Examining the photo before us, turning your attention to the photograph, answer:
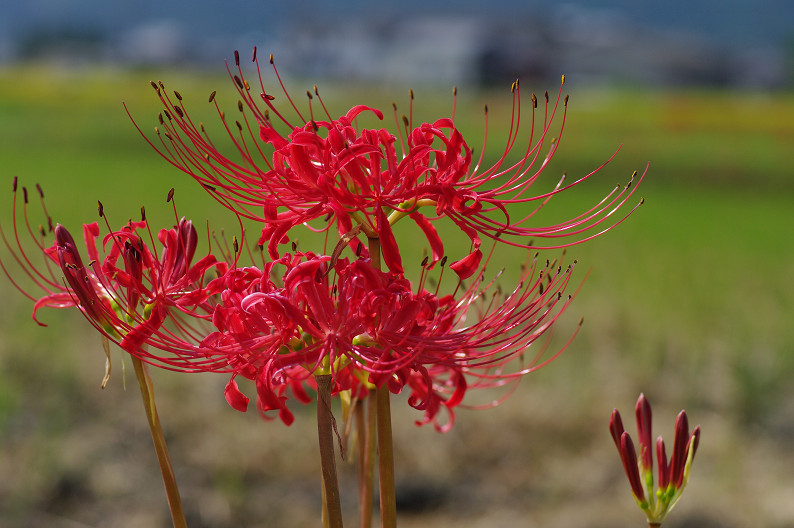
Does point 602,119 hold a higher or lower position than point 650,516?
higher

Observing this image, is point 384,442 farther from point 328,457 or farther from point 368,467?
point 368,467

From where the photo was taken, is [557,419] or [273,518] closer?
[273,518]

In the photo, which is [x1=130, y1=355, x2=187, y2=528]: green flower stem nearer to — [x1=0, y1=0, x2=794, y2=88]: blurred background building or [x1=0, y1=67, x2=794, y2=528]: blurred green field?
[x1=0, y1=67, x2=794, y2=528]: blurred green field

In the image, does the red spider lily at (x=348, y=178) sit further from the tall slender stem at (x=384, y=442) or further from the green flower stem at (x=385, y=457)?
the green flower stem at (x=385, y=457)

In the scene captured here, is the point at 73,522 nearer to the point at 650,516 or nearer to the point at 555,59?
the point at 650,516

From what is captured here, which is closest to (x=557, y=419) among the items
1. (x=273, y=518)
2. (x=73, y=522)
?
(x=273, y=518)

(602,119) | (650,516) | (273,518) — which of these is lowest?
(273,518)

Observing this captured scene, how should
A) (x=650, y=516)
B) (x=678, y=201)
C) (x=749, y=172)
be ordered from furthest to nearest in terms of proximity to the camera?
(x=749, y=172) < (x=678, y=201) < (x=650, y=516)

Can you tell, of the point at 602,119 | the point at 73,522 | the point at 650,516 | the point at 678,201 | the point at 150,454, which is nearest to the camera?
the point at 650,516
